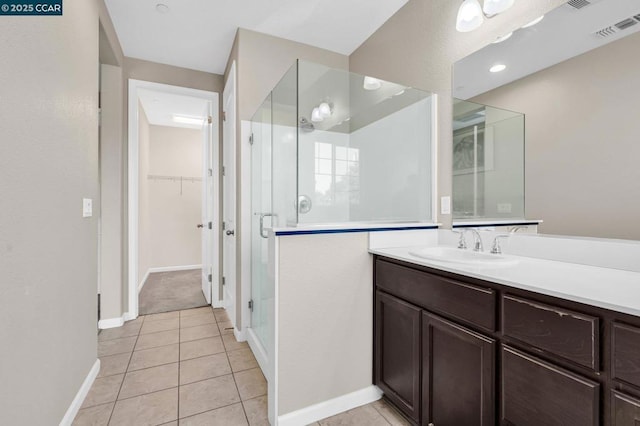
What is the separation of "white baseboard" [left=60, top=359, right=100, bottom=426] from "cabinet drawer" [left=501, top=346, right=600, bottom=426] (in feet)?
6.63

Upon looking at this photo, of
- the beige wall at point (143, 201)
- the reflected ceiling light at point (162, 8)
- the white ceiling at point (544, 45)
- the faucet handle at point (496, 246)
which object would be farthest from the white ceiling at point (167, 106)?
the faucet handle at point (496, 246)

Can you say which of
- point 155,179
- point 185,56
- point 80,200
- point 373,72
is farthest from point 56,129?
point 155,179

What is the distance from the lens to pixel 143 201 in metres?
4.17

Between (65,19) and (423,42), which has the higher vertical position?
(423,42)

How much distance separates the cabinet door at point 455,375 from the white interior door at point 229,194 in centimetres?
185

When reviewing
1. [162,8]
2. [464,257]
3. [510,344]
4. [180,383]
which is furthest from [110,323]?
[510,344]

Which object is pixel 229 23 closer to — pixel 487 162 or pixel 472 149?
pixel 472 149

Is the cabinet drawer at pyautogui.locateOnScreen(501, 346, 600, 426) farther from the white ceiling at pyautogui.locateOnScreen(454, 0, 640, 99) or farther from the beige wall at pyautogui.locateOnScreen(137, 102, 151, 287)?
the beige wall at pyautogui.locateOnScreen(137, 102, 151, 287)

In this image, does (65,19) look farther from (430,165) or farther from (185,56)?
(430,165)

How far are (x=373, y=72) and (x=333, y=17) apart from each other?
1.81ft

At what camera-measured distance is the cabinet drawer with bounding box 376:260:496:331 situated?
43.6 inches

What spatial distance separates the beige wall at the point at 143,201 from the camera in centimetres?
381

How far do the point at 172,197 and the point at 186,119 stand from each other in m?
1.42

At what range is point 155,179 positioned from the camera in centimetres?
509
